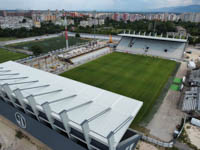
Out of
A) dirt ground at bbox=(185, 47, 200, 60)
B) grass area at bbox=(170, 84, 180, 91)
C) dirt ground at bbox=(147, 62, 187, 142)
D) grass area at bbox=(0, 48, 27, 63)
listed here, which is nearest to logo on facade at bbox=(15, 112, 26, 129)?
dirt ground at bbox=(147, 62, 187, 142)

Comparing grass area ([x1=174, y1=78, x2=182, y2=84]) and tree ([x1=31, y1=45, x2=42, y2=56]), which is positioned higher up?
tree ([x1=31, y1=45, x2=42, y2=56])

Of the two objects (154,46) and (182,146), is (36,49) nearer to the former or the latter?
(154,46)

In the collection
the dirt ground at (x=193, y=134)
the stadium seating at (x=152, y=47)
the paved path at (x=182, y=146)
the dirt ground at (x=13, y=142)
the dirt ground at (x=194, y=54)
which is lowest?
the dirt ground at (x=13, y=142)

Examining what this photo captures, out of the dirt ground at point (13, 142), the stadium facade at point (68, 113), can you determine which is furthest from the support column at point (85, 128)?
the dirt ground at point (13, 142)

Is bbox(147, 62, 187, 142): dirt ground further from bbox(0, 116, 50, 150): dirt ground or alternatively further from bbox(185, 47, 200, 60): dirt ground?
bbox(185, 47, 200, 60): dirt ground

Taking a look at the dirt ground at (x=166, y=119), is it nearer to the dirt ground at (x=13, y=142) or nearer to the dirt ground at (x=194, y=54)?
the dirt ground at (x=13, y=142)

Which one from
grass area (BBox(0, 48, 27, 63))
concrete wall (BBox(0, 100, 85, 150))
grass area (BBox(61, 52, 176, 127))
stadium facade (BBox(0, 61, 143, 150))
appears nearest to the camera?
stadium facade (BBox(0, 61, 143, 150))
